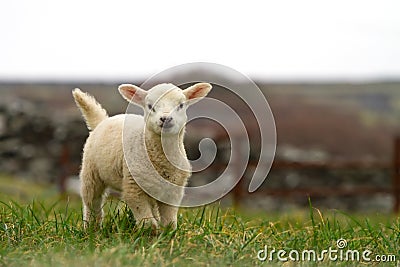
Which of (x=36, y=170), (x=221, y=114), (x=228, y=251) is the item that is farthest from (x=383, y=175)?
(x=228, y=251)

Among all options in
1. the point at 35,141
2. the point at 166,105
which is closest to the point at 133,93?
the point at 166,105

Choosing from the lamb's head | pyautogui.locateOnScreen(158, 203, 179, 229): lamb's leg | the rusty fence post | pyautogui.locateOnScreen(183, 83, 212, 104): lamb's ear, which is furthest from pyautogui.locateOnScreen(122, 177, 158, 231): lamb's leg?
the rusty fence post

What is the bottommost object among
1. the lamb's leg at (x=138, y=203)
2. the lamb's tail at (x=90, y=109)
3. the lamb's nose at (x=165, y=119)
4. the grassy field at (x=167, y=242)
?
the grassy field at (x=167, y=242)

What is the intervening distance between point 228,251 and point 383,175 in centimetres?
1528

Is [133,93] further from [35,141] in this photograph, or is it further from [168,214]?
[35,141]

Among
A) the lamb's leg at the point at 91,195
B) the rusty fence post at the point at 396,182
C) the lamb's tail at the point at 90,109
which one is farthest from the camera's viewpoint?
the rusty fence post at the point at 396,182

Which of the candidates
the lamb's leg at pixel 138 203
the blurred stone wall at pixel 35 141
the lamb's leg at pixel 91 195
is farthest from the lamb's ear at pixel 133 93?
the blurred stone wall at pixel 35 141

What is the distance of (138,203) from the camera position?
5.41 m

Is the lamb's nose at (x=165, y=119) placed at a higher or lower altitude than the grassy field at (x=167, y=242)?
higher

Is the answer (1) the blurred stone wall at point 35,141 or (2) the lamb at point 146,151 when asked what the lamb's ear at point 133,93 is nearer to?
(2) the lamb at point 146,151

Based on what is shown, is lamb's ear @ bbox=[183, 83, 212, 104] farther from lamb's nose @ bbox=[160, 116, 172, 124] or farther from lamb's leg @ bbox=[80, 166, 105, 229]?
lamb's leg @ bbox=[80, 166, 105, 229]

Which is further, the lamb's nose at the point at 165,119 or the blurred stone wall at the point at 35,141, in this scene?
the blurred stone wall at the point at 35,141

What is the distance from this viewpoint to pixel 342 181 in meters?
19.3

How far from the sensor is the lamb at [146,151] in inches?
210
